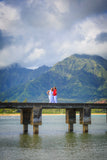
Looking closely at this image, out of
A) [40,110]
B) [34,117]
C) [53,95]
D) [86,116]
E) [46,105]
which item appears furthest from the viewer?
[53,95]

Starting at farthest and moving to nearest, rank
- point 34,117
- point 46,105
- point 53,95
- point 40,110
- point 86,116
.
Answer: point 53,95 < point 86,116 < point 46,105 < point 40,110 < point 34,117

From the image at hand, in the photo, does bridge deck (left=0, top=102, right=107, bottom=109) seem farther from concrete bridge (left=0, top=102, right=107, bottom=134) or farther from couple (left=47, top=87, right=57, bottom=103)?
couple (left=47, top=87, right=57, bottom=103)

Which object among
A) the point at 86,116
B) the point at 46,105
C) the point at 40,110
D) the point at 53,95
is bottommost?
the point at 86,116

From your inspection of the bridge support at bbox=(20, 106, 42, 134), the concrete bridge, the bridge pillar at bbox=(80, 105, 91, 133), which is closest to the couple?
the concrete bridge

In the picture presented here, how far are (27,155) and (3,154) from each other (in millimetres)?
2809

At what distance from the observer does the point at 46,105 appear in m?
43.2

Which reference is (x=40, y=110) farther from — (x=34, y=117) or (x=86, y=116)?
(x=86, y=116)

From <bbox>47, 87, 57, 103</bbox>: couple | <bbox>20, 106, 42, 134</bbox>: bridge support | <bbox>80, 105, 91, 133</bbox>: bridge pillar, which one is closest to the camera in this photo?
<bbox>20, 106, 42, 134</bbox>: bridge support

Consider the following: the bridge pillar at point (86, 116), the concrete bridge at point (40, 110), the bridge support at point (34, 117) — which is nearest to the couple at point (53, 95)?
the concrete bridge at point (40, 110)

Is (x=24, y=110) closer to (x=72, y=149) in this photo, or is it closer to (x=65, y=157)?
(x=72, y=149)

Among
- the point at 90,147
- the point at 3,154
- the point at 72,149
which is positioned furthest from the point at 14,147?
the point at 90,147

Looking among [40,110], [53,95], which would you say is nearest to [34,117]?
[40,110]

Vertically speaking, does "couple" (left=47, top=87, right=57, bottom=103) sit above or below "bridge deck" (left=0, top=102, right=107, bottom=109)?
above

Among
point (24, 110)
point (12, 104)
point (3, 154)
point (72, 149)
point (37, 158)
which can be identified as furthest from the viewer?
point (24, 110)
